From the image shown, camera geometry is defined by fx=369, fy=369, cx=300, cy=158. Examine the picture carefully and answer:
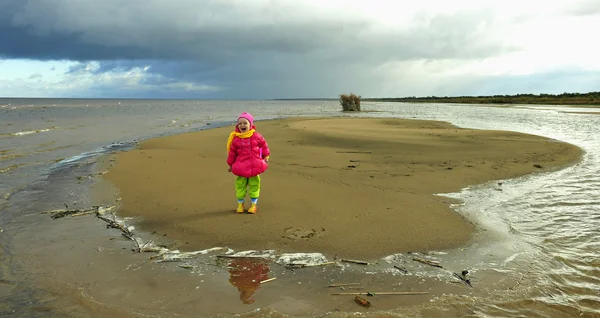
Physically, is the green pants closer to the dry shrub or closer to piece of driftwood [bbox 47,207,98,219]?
piece of driftwood [bbox 47,207,98,219]

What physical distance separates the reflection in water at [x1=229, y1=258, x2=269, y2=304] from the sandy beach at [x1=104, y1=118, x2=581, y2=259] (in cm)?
51

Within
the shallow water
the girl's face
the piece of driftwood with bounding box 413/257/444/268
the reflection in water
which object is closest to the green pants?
the girl's face

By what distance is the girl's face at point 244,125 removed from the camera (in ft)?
21.7

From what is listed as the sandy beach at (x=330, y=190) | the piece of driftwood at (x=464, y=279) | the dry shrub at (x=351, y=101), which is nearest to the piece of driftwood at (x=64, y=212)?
the sandy beach at (x=330, y=190)

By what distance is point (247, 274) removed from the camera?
445 centimetres

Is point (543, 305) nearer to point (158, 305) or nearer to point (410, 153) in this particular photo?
point (158, 305)

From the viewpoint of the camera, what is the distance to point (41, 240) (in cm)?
560

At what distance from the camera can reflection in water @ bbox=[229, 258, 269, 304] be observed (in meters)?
4.02

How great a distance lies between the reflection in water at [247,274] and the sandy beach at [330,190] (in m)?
0.51

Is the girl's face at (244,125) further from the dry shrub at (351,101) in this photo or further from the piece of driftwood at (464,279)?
the dry shrub at (351,101)

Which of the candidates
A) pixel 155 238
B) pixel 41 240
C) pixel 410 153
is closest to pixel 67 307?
pixel 155 238

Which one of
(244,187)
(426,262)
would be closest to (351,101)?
(244,187)

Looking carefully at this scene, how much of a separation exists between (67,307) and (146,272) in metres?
0.92

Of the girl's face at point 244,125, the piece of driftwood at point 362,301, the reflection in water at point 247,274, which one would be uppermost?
the girl's face at point 244,125
